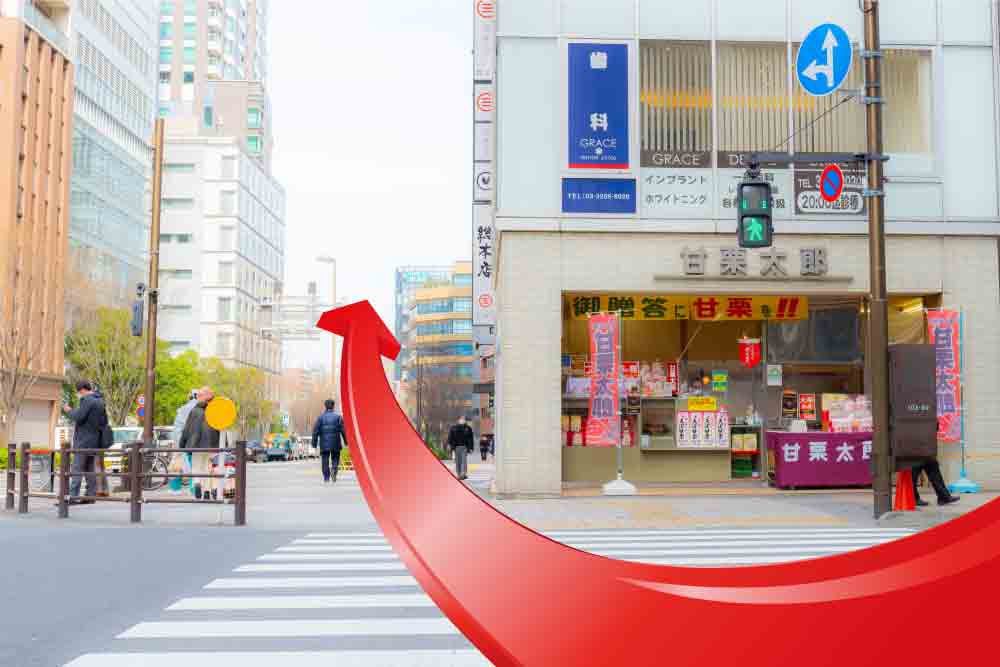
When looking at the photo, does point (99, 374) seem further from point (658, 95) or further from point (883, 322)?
point (883, 322)

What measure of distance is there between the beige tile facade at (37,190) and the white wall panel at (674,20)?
32.0m

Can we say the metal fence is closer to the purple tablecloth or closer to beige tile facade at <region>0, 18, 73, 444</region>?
the purple tablecloth

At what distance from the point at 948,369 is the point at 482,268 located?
1225cm

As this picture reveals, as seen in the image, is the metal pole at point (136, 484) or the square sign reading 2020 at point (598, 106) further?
the square sign reading 2020 at point (598, 106)

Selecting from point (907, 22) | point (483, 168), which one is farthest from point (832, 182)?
point (483, 168)

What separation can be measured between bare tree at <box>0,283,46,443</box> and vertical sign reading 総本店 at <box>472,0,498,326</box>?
21721 mm

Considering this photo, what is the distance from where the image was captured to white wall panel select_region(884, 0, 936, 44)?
17.9m

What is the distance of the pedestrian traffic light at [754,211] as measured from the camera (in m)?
13.7

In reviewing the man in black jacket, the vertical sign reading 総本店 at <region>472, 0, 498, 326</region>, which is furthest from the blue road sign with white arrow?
the man in black jacket

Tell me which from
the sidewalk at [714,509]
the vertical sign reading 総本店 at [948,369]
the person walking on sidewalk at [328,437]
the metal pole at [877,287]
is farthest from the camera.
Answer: the person walking on sidewalk at [328,437]

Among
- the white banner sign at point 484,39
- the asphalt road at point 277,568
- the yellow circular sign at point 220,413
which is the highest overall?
the white banner sign at point 484,39

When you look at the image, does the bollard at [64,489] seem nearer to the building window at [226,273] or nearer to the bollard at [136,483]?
the bollard at [136,483]

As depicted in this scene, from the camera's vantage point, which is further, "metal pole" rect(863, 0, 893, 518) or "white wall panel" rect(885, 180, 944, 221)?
"white wall panel" rect(885, 180, 944, 221)

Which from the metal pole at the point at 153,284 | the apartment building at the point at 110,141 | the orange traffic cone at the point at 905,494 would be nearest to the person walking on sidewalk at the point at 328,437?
the metal pole at the point at 153,284
